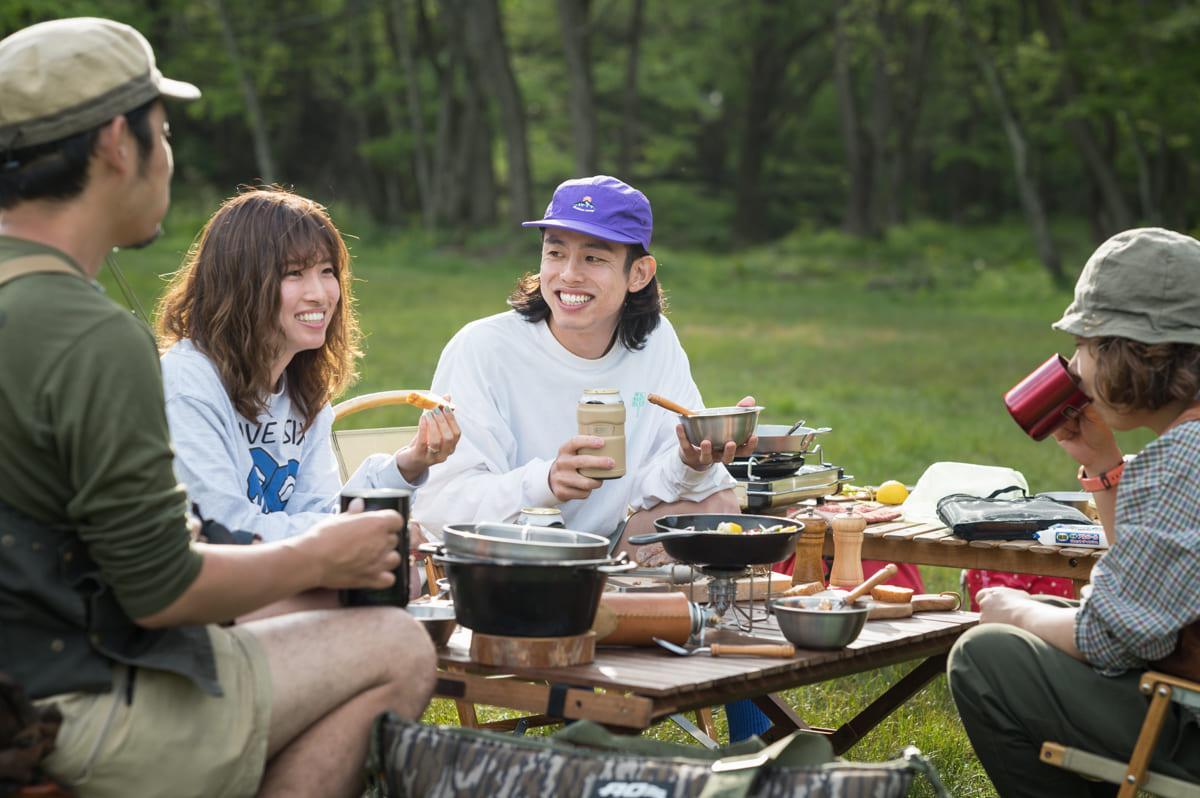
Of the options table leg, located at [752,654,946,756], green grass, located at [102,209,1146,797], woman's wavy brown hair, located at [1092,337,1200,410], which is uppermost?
woman's wavy brown hair, located at [1092,337,1200,410]

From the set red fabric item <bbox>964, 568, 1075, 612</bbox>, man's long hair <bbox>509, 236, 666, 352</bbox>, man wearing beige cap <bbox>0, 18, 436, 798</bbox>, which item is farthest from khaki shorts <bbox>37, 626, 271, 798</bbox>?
red fabric item <bbox>964, 568, 1075, 612</bbox>

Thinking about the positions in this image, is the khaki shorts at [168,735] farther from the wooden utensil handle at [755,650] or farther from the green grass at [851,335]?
the green grass at [851,335]

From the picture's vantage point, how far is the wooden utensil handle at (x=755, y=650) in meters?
3.02

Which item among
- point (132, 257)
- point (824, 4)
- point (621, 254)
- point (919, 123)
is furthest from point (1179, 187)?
point (621, 254)

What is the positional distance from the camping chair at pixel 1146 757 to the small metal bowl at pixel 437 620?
1.40 meters

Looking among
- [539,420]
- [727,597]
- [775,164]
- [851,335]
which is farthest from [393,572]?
[775,164]

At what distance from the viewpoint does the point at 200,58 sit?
102 ft

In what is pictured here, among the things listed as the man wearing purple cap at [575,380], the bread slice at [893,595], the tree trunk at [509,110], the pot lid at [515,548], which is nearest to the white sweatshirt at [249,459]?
the man wearing purple cap at [575,380]

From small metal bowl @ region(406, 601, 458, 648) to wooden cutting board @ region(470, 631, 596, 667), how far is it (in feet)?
0.62

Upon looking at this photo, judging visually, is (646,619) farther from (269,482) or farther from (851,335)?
(851,335)

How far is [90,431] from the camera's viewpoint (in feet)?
7.05

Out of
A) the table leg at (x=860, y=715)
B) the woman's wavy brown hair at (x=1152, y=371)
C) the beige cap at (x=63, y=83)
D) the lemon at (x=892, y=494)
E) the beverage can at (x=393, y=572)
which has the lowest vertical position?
the table leg at (x=860, y=715)

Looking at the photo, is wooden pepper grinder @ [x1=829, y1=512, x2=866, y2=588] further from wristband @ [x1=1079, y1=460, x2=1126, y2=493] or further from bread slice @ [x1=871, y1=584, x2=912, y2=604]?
wristband @ [x1=1079, y1=460, x2=1126, y2=493]

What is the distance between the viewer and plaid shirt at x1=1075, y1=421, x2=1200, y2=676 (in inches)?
108
